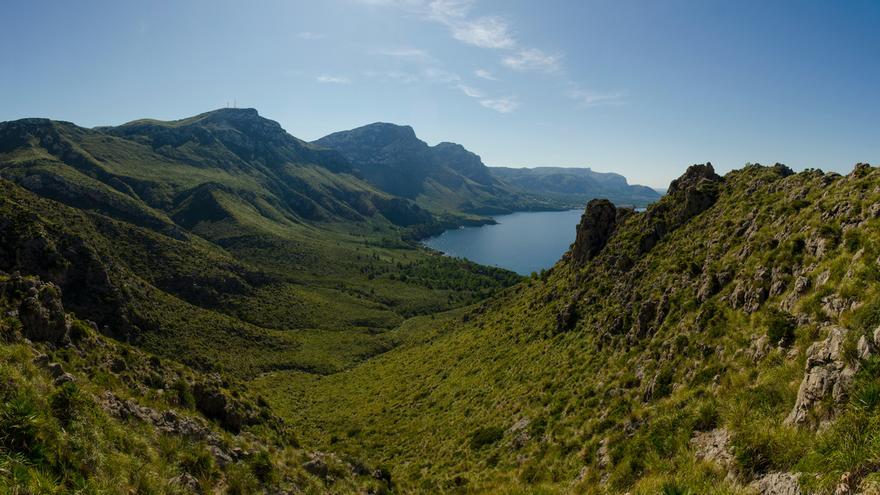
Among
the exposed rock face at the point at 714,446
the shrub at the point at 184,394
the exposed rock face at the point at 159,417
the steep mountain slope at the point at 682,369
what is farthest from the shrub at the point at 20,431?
the exposed rock face at the point at 714,446

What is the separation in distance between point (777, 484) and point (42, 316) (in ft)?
93.8

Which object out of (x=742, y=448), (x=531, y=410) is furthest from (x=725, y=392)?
(x=531, y=410)

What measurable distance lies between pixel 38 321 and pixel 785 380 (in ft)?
101

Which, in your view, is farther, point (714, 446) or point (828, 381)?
point (714, 446)

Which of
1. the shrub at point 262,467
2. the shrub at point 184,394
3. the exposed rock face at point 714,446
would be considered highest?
the exposed rock face at point 714,446

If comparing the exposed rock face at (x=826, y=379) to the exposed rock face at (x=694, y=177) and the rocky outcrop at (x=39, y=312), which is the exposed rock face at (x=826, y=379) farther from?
the exposed rock face at (x=694, y=177)

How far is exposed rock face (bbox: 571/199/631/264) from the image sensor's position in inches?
2180

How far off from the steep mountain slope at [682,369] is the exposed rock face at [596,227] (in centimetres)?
26

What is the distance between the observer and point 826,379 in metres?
10.4

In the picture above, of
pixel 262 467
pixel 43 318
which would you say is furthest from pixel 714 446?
pixel 43 318

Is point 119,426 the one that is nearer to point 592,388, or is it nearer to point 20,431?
point 20,431

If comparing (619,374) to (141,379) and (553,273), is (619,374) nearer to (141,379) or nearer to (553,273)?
(141,379)

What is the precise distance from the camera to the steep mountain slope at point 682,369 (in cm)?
1020

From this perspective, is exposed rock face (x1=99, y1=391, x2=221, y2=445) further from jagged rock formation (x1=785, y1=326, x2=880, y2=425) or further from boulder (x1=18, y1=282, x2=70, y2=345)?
jagged rock formation (x1=785, y1=326, x2=880, y2=425)
